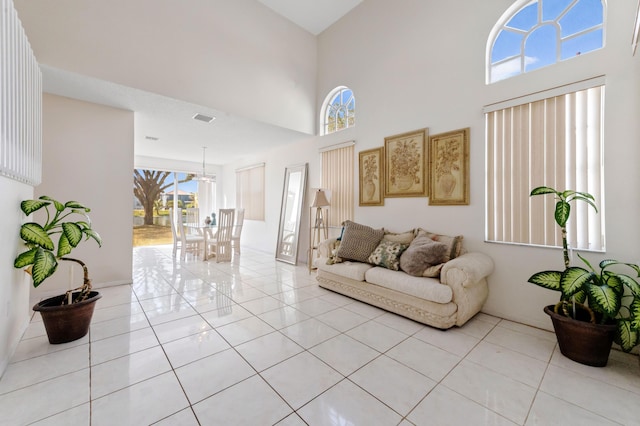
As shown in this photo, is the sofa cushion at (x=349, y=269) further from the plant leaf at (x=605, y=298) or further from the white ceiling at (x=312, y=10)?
the white ceiling at (x=312, y=10)

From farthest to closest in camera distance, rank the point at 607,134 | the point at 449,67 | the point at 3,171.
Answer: the point at 449,67
the point at 607,134
the point at 3,171

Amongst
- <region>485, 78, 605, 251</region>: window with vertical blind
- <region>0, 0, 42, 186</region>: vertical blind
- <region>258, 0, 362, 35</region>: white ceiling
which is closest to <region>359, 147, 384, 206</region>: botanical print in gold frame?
<region>485, 78, 605, 251</region>: window with vertical blind

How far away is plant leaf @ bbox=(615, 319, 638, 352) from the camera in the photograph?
1703 millimetres

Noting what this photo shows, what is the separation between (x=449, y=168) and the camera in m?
3.09

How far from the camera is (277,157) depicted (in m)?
6.08

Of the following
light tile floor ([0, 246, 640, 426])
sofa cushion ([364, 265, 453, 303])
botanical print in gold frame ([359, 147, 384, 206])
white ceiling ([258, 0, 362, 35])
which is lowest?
light tile floor ([0, 246, 640, 426])

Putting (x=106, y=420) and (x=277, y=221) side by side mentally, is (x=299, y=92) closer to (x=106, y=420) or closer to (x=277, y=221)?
(x=277, y=221)

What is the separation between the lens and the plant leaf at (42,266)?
173cm

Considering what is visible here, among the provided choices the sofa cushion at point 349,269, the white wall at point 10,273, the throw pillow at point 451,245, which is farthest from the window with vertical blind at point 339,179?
the white wall at point 10,273

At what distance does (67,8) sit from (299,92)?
315 cm

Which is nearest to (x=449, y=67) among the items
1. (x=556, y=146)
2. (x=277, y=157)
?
(x=556, y=146)

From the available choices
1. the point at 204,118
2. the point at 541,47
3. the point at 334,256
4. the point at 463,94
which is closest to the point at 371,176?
the point at 334,256

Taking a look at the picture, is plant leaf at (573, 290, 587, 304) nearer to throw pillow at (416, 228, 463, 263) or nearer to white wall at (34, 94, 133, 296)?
throw pillow at (416, 228, 463, 263)

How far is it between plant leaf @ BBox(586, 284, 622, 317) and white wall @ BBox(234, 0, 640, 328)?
66 cm
